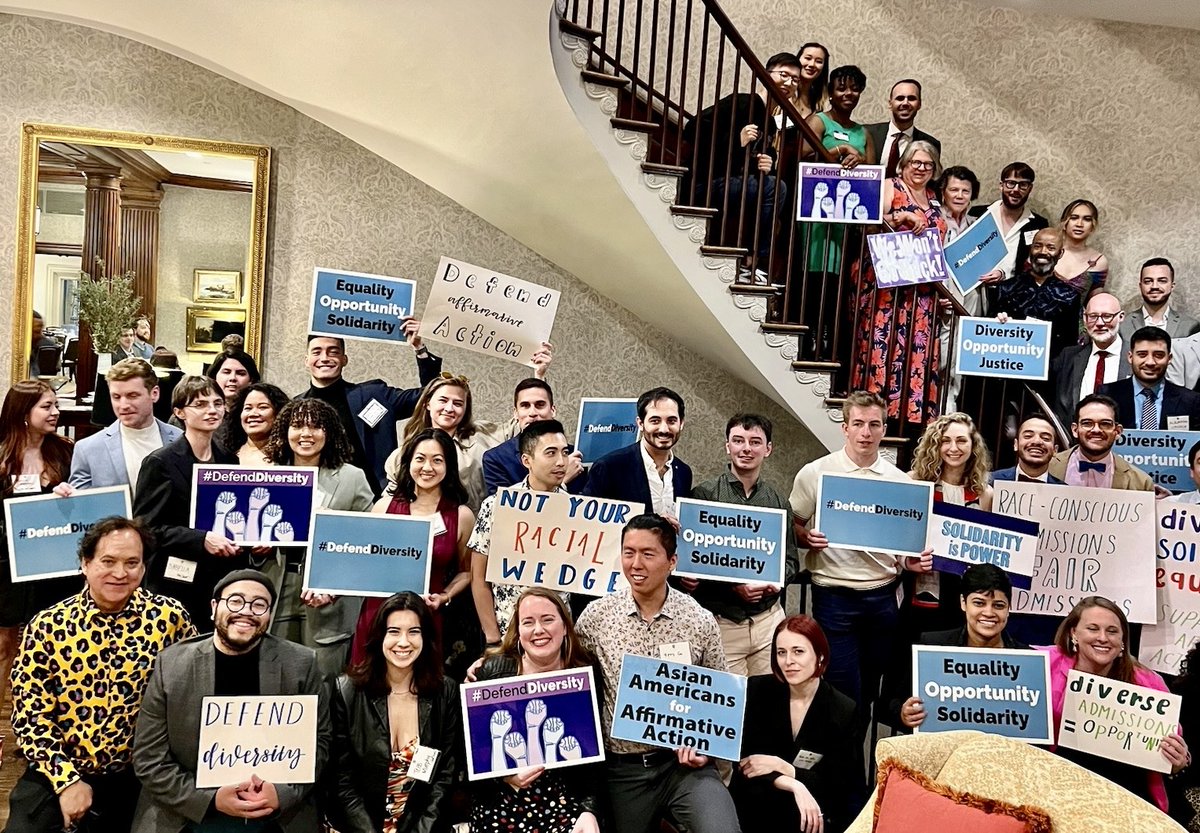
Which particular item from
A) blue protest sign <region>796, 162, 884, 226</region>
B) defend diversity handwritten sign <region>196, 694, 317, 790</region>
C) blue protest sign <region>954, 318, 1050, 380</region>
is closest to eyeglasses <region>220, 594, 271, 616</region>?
defend diversity handwritten sign <region>196, 694, 317, 790</region>

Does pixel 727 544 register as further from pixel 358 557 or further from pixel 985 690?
pixel 358 557

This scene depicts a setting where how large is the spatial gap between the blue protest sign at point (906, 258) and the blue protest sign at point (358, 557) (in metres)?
2.42

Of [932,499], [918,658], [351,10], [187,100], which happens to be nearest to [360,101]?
[351,10]

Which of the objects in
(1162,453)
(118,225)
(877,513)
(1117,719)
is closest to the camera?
(1117,719)

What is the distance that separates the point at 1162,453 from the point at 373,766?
3192mm

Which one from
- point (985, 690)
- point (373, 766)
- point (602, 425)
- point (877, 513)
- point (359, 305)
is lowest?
point (373, 766)

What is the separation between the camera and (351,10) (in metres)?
4.89

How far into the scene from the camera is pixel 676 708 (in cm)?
337

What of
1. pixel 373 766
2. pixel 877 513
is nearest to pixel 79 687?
pixel 373 766

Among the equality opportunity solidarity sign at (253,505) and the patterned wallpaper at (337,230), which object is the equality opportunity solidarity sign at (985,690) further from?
the patterned wallpaper at (337,230)

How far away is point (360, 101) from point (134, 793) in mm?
3395

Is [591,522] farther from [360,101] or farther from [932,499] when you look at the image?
[360,101]

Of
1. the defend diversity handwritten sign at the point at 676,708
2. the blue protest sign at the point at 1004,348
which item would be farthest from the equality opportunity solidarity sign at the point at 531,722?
the blue protest sign at the point at 1004,348

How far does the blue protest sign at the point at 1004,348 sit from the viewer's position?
16.0 ft
